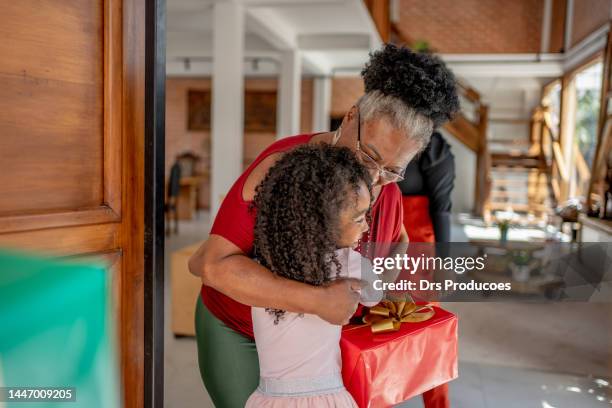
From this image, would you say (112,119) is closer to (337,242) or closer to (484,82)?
(337,242)

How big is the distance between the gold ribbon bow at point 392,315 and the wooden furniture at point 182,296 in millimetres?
2524

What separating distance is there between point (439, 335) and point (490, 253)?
305 mm

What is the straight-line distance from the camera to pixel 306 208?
1.11 metres

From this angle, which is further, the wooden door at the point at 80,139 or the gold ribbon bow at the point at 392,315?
the gold ribbon bow at the point at 392,315

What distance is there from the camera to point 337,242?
1.16m

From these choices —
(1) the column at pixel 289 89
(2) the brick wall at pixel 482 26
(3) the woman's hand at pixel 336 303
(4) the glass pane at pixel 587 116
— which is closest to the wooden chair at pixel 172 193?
(1) the column at pixel 289 89

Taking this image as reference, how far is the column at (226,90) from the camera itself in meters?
5.13

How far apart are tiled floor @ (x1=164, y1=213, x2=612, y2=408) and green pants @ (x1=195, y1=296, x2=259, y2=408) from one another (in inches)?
21.8

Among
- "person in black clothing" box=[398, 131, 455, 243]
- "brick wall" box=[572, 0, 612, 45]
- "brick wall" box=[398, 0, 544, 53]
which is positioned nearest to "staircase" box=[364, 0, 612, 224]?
"brick wall" box=[398, 0, 544, 53]

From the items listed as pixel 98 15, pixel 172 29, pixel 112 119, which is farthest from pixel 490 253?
pixel 172 29

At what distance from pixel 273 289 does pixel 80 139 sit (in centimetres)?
58

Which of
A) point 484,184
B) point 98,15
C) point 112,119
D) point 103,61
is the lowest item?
point 484,184

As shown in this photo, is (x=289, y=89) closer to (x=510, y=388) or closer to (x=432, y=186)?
(x=432, y=186)

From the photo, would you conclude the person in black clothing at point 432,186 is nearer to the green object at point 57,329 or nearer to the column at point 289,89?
the green object at point 57,329
